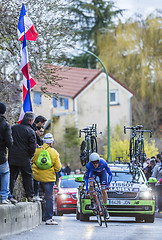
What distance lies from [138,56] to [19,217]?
38.2 m

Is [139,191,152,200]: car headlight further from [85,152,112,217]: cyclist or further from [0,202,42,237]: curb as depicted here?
[0,202,42,237]: curb

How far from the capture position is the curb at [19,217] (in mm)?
10648

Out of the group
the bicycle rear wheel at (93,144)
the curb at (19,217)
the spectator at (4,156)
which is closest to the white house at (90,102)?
the bicycle rear wheel at (93,144)

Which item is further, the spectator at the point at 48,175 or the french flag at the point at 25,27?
the french flag at the point at 25,27

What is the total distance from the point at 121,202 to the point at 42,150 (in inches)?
145

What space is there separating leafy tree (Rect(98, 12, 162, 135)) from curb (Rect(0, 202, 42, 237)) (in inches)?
1393

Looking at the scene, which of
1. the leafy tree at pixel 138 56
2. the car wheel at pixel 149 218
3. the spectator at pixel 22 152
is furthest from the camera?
the leafy tree at pixel 138 56

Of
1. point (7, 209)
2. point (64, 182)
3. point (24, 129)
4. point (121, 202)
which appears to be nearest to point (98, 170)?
point (121, 202)

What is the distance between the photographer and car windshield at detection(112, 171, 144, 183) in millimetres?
17634

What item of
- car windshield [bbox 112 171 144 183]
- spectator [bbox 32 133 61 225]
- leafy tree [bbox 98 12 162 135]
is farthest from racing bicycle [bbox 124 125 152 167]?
leafy tree [bbox 98 12 162 135]

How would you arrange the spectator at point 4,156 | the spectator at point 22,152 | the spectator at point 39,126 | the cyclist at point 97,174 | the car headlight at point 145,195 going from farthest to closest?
the car headlight at point 145,195, the cyclist at point 97,174, the spectator at point 39,126, the spectator at point 22,152, the spectator at point 4,156

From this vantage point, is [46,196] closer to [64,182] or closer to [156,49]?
[64,182]

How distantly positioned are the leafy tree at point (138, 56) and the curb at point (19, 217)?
35388 millimetres

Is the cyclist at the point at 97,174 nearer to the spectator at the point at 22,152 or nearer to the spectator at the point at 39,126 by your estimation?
the spectator at the point at 39,126
